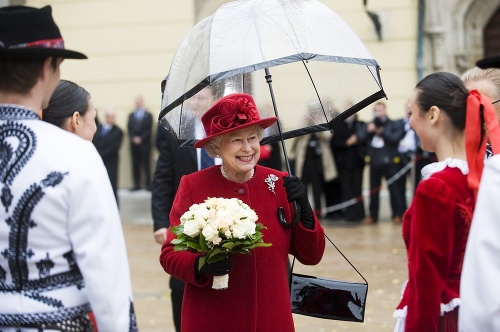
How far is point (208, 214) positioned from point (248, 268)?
1.36 ft

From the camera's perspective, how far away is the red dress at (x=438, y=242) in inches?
145

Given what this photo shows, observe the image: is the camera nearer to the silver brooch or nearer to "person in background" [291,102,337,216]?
"person in background" [291,102,337,216]

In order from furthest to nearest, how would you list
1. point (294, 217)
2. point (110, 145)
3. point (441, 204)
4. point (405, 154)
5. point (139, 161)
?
point (139, 161)
point (110, 145)
point (405, 154)
point (294, 217)
point (441, 204)

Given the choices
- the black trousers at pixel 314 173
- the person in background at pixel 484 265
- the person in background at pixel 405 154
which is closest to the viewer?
the person in background at pixel 484 265

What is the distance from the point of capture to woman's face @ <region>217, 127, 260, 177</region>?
436cm

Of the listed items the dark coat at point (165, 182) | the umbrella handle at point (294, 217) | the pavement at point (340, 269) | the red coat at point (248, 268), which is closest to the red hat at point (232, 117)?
the red coat at point (248, 268)

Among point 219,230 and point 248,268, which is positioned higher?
point 219,230

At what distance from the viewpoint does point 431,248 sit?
12.0 feet

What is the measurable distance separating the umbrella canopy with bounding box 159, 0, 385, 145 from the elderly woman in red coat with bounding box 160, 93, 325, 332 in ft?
0.91

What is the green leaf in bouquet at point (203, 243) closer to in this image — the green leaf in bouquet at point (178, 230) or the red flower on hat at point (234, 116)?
the green leaf in bouquet at point (178, 230)

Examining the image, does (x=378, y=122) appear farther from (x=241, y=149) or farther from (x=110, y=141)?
(x=241, y=149)

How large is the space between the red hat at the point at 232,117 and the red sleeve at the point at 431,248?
35.0 inches

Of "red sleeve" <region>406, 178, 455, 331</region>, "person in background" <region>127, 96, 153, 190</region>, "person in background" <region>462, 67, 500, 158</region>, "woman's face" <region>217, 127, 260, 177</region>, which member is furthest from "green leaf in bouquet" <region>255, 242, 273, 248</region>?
"person in background" <region>127, 96, 153, 190</region>

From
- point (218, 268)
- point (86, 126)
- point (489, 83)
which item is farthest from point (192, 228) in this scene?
point (489, 83)
